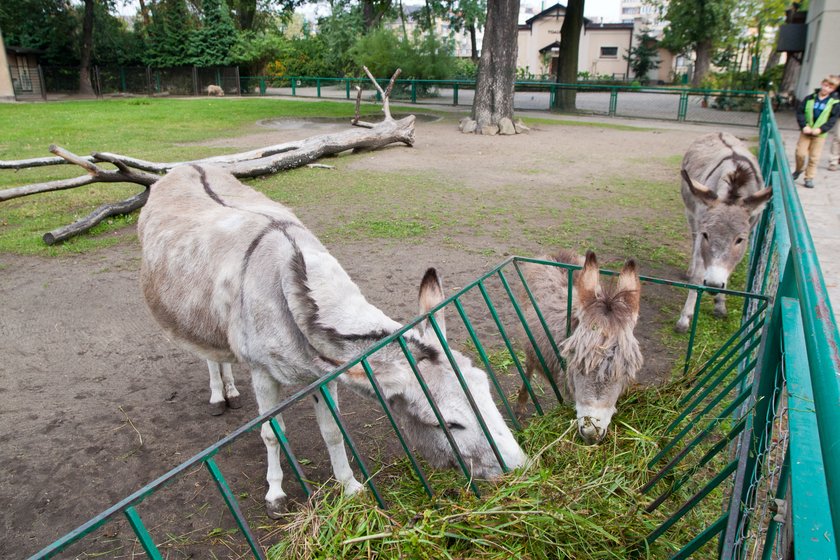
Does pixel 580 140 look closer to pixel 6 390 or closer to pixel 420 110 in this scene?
pixel 420 110

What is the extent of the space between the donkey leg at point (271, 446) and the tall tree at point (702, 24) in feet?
151

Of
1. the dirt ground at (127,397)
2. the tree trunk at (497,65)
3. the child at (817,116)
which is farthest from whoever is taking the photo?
the tree trunk at (497,65)

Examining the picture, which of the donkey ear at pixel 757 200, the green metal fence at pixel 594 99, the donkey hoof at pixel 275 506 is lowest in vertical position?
the donkey hoof at pixel 275 506

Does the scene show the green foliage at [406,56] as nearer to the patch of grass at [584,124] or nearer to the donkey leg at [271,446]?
the patch of grass at [584,124]

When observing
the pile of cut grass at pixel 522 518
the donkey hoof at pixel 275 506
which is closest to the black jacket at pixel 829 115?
the pile of cut grass at pixel 522 518

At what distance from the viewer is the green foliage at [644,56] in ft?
181

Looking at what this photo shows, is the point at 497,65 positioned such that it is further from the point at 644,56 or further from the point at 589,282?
the point at 644,56

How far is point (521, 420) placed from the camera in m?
3.94

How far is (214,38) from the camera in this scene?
35.7m

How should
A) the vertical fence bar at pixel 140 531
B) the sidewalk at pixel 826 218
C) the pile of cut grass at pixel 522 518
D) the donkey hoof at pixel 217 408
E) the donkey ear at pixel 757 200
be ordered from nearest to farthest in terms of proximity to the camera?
the vertical fence bar at pixel 140 531 → the pile of cut grass at pixel 522 518 → the donkey hoof at pixel 217 408 → the donkey ear at pixel 757 200 → the sidewalk at pixel 826 218

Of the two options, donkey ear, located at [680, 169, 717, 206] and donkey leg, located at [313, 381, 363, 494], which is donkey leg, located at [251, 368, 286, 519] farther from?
donkey ear, located at [680, 169, 717, 206]

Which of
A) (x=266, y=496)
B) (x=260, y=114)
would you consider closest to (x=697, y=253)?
(x=266, y=496)

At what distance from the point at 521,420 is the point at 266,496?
1757mm

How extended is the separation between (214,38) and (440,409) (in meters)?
39.1
